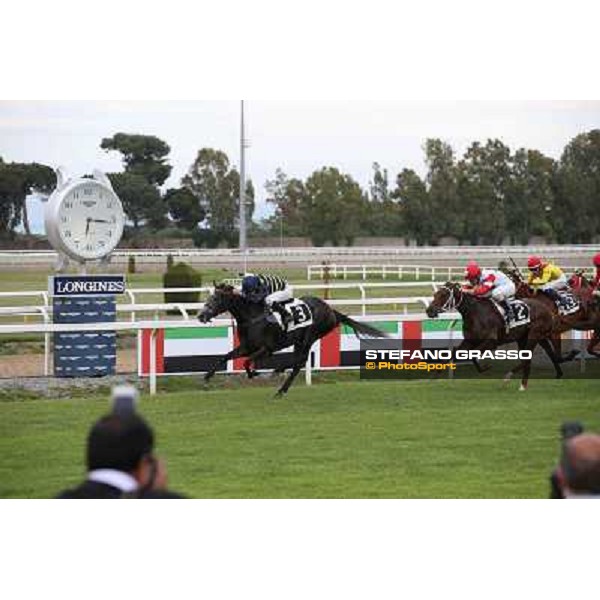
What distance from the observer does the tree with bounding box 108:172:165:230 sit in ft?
32.1

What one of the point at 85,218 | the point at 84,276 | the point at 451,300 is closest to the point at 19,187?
the point at 85,218

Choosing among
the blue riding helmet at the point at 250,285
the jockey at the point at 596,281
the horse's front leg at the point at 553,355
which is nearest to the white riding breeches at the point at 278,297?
the blue riding helmet at the point at 250,285

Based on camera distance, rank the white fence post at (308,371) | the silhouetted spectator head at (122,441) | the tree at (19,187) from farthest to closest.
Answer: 1. the white fence post at (308,371)
2. the tree at (19,187)
3. the silhouetted spectator head at (122,441)

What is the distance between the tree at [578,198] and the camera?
9016mm

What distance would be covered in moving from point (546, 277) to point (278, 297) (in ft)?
6.29

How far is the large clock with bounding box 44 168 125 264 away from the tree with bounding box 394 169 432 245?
1.80m

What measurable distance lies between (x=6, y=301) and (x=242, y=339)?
2.56m

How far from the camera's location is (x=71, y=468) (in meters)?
6.85

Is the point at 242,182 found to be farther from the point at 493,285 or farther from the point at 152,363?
the point at 493,285

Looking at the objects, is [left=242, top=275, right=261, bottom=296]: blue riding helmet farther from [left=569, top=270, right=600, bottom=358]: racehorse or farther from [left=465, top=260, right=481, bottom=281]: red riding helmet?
[left=569, top=270, right=600, bottom=358]: racehorse

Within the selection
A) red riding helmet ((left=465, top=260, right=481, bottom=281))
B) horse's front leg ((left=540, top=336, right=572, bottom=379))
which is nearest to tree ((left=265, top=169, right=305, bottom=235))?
red riding helmet ((left=465, top=260, right=481, bottom=281))

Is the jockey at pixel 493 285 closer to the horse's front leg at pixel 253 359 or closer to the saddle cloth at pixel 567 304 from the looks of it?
the saddle cloth at pixel 567 304

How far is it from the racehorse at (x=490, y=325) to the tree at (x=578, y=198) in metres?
0.89

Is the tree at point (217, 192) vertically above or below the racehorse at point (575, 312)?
above
